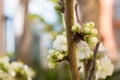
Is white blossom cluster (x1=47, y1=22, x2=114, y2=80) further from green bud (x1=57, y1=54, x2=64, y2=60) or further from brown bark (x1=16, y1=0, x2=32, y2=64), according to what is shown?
brown bark (x1=16, y1=0, x2=32, y2=64)

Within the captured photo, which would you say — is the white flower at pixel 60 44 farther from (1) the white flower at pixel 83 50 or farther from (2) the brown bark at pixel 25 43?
(2) the brown bark at pixel 25 43

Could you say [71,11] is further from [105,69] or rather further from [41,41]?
[41,41]

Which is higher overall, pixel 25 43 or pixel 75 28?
pixel 75 28

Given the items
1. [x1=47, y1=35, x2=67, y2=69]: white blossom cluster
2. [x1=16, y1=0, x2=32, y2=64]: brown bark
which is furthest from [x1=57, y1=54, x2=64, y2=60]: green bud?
[x1=16, y1=0, x2=32, y2=64]: brown bark

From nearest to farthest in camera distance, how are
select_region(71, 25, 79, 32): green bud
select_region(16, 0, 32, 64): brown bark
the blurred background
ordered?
select_region(71, 25, 79, 32): green bud → the blurred background → select_region(16, 0, 32, 64): brown bark

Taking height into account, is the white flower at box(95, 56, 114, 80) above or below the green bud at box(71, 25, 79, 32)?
below

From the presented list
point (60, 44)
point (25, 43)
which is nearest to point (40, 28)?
point (25, 43)

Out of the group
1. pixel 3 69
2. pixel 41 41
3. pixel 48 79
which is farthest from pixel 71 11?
pixel 41 41

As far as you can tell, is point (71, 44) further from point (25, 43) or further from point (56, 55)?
point (25, 43)
